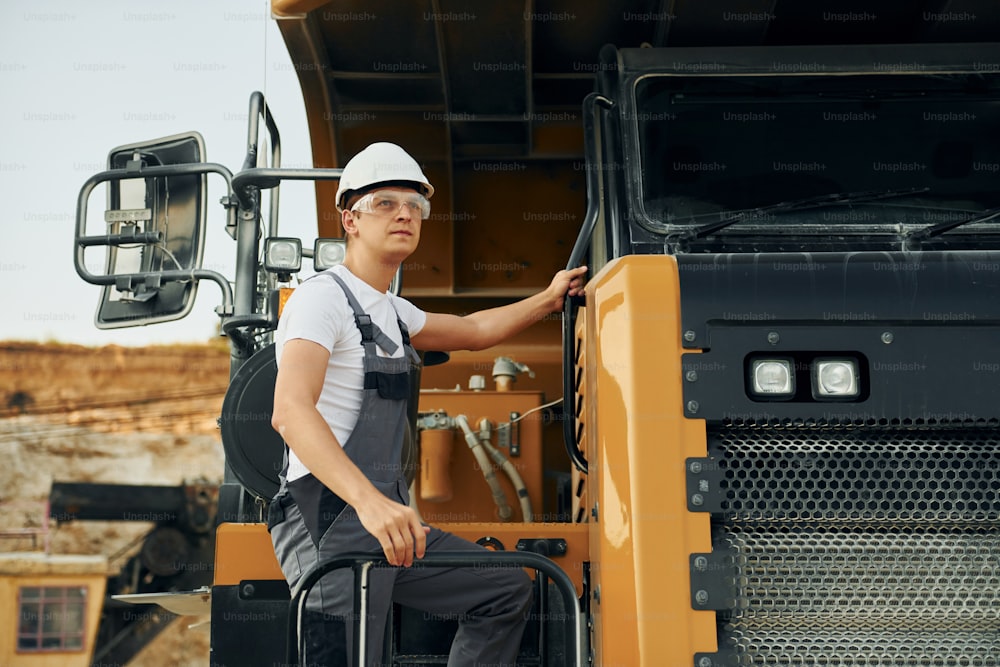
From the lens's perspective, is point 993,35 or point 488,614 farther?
point 993,35

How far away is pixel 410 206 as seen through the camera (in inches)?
115

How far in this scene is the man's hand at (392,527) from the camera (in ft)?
7.75

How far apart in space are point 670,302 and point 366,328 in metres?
0.79

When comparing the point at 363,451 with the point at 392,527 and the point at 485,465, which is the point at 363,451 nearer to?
the point at 392,527

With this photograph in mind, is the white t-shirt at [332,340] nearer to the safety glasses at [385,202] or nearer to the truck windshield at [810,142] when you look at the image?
the safety glasses at [385,202]

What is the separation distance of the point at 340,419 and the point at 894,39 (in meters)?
2.93

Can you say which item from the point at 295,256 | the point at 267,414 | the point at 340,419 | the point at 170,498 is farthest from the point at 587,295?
the point at 170,498

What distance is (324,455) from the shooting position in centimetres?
244

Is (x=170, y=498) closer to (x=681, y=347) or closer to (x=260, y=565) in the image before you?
(x=260, y=565)

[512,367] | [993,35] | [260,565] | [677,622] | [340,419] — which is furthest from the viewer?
[512,367]

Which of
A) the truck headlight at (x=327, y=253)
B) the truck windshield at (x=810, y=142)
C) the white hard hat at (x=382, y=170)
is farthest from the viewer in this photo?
the truck headlight at (x=327, y=253)

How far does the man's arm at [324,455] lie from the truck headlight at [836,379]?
1.06m

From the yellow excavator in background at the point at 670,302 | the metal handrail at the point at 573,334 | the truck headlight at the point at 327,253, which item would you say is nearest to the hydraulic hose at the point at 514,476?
the yellow excavator in background at the point at 670,302

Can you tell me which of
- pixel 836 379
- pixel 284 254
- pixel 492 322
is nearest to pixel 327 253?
pixel 284 254
